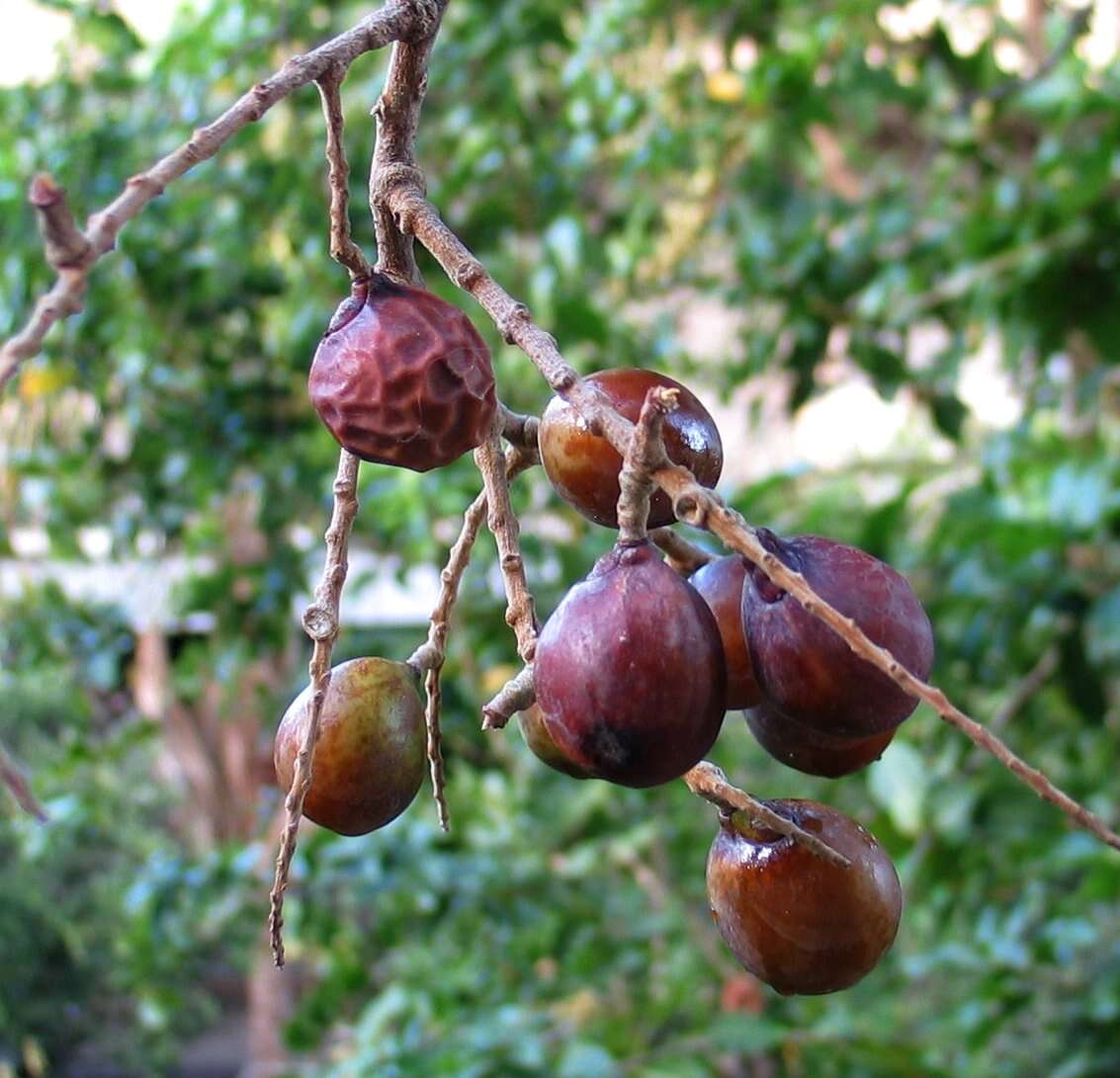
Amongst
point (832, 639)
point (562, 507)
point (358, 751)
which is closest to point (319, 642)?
point (358, 751)

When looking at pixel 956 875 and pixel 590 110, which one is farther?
pixel 590 110

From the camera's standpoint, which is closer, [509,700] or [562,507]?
[509,700]

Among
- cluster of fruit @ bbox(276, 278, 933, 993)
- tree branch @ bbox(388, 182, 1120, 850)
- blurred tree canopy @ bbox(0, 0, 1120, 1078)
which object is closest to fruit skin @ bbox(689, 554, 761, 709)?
cluster of fruit @ bbox(276, 278, 933, 993)

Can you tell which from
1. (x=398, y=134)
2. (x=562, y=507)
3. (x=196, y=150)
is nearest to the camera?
(x=196, y=150)

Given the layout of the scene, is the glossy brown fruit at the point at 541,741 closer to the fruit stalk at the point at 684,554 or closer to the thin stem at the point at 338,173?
the fruit stalk at the point at 684,554

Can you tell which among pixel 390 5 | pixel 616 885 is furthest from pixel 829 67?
pixel 390 5

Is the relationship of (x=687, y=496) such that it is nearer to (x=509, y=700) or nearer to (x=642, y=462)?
(x=642, y=462)

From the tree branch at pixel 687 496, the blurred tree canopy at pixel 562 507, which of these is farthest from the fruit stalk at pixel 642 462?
the blurred tree canopy at pixel 562 507

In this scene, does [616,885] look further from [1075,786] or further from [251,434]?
[251,434]

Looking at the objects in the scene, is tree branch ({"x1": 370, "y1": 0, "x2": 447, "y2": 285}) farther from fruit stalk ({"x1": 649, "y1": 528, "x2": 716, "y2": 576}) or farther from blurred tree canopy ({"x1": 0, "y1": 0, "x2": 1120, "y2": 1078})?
blurred tree canopy ({"x1": 0, "y1": 0, "x2": 1120, "y2": 1078})
